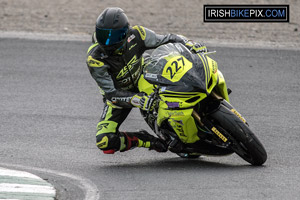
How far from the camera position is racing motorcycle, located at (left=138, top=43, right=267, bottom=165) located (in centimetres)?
657

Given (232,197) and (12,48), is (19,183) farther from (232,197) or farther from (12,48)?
(12,48)

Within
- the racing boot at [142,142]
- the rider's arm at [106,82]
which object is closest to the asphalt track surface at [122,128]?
the racing boot at [142,142]

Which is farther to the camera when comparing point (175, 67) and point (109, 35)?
point (109, 35)

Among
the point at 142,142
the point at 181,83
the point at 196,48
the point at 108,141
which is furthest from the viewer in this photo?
the point at 142,142

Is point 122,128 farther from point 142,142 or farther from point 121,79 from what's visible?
point 121,79

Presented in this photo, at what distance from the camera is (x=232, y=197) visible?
599 centimetres

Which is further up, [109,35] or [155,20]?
[109,35]

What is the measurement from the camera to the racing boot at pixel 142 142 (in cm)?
749

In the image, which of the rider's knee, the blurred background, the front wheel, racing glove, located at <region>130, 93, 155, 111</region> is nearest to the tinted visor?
racing glove, located at <region>130, 93, 155, 111</region>

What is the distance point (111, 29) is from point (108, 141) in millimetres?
1326

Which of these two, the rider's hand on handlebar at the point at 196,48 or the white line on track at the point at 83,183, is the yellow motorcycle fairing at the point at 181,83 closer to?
the rider's hand on handlebar at the point at 196,48

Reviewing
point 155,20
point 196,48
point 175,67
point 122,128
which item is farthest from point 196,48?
point 155,20

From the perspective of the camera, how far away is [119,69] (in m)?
7.43

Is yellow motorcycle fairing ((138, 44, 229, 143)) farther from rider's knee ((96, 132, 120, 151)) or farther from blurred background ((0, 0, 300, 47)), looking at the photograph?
blurred background ((0, 0, 300, 47))
